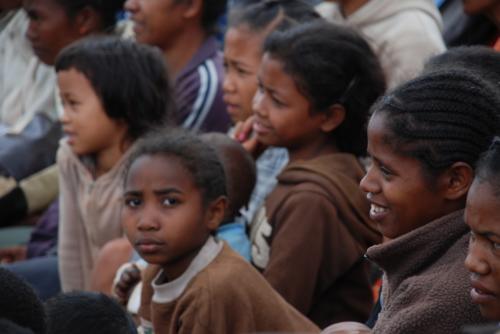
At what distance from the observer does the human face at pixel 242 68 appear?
4406 millimetres

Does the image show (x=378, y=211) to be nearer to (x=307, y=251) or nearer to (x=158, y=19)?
(x=307, y=251)

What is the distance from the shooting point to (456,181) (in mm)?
2689

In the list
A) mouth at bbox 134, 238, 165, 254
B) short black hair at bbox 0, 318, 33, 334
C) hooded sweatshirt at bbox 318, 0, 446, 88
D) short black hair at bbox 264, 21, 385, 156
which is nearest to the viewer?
short black hair at bbox 0, 318, 33, 334

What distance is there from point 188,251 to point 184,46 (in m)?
1.87

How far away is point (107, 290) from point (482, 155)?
6.10 ft

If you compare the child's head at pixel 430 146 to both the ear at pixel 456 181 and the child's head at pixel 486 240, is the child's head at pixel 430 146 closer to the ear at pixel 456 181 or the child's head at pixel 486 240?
the ear at pixel 456 181

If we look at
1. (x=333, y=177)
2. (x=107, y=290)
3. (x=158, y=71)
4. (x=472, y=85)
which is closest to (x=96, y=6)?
(x=158, y=71)

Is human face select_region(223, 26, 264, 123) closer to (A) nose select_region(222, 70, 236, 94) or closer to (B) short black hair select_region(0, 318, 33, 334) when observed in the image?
(A) nose select_region(222, 70, 236, 94)

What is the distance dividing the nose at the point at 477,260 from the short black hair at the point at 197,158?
1.25 meters

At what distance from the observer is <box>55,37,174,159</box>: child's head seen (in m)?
4.45

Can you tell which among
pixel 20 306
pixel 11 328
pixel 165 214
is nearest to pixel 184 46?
pixel 165 214

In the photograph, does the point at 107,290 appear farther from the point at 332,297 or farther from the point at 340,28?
the point at 340,28

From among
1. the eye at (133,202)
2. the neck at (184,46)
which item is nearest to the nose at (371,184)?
the eye at (133,202)

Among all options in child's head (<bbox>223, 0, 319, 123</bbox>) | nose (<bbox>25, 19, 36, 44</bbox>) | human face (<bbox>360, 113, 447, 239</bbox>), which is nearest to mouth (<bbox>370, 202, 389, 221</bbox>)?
human face (<bbox>360, 113, 447, 239</bbox>)
